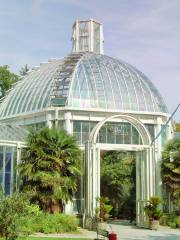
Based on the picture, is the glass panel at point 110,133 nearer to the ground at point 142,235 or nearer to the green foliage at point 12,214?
the ground at point 142,235

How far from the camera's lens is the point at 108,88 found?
35156mm

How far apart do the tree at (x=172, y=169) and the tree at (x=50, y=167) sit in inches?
274

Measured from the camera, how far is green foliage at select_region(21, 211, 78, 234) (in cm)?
2448

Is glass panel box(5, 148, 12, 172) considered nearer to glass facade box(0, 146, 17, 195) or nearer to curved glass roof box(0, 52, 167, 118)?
glass facade box(0, 146, 17, 195)

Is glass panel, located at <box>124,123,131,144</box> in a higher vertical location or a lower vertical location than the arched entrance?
higher

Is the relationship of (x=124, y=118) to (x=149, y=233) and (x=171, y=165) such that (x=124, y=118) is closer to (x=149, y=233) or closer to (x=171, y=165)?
(x=171, y=165)

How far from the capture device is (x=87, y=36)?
141 feet

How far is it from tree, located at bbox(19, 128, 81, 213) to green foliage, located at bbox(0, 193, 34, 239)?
9.19 m

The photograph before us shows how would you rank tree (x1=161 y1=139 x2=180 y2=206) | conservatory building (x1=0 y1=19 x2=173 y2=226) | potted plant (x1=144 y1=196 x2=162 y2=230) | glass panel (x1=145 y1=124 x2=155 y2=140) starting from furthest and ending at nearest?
1. glass panel (x1=145 y1=124 x2=155 y2=140)
2. tree (x1=161 y1=139 x2=180 y2=206)
3. conservatory building (x1=0 y1=19 x2=173 y2=226)
4. potted plant (x1=144 y1=196 x2=162 y2=230)

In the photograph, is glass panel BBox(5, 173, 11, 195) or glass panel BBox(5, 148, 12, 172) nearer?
glass panel BBox(5, 173, 11, 195)

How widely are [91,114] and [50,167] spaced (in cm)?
811

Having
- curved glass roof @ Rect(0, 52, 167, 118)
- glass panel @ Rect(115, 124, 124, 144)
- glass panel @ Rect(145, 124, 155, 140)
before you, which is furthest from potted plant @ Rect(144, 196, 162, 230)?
curved glass roof @ Rect(0, 52, 167, 118)

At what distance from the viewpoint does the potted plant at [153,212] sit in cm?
2805

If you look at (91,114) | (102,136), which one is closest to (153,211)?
(102,136)
